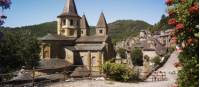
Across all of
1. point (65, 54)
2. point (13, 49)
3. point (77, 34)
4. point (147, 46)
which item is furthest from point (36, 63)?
point (147, 46)

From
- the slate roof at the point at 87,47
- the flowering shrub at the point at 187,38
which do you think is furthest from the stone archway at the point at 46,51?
the flowering shrub at the point at 187,38

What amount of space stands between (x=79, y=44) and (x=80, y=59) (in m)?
3.88

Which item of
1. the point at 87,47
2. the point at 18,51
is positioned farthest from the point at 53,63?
the point at 18,51

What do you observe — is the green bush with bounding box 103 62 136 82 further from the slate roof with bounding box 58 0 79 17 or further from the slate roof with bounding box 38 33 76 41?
the slate roof with bounding box 58 0 79 17

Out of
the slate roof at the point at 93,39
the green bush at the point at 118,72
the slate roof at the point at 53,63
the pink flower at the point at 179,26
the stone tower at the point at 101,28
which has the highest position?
the stone tower at the point at 101,28

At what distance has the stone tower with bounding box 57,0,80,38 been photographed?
2889 inches

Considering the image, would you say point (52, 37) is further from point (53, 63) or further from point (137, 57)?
point (137, 57)

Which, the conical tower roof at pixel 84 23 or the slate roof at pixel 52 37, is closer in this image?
the slate roof at pixel 52 37

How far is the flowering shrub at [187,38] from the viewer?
8.33m

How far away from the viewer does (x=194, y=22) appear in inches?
328

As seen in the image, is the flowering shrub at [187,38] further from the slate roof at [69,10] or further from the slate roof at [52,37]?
the slate roof at [69,10]

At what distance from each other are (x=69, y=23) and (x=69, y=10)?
11.5 feet

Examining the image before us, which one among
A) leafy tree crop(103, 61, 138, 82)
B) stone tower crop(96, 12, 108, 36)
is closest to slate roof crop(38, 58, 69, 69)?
stone tower crop(96, 12, 108, 36)

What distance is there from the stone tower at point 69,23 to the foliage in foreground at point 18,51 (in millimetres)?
27209
